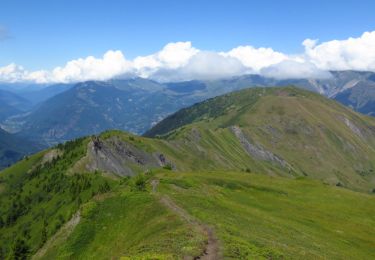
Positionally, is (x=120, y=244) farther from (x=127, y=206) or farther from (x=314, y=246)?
(x=314, y=246)

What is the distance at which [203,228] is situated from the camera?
60719 millimetres

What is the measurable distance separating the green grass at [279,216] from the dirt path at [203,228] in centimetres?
116

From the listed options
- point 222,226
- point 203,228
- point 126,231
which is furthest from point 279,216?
point 126,231

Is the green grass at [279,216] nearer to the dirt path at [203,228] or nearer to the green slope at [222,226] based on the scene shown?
the green slope at [222,226]

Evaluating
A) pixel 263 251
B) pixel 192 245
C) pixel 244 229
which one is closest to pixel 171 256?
pixel 192 245

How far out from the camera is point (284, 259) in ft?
169

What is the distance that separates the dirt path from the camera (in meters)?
46.8

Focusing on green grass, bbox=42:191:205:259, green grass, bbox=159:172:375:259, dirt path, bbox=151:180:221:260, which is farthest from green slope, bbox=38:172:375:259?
dirt path, bbox=151:180:221:260

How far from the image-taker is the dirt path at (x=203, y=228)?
4675 cm

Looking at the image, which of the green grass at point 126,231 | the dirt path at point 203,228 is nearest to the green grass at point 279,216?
the dirt path at point 203,228

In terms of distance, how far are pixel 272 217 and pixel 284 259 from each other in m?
37.8

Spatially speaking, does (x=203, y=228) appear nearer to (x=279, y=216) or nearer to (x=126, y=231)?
(x=126, y=231)

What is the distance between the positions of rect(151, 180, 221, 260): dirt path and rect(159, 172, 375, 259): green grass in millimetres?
1156

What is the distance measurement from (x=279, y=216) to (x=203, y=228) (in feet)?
123
